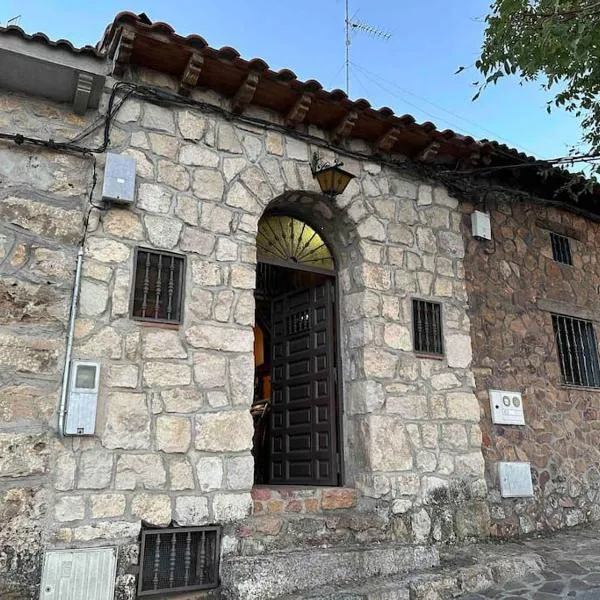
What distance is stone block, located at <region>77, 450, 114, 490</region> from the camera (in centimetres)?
370

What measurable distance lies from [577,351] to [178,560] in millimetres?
5405

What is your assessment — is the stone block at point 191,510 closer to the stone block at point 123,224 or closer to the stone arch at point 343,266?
the stone arch at point 343,266

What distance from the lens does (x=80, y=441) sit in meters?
3.75

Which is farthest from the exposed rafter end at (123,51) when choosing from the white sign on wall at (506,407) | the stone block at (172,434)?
the white sign on wall at (506,407)

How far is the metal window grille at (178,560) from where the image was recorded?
3818 mm

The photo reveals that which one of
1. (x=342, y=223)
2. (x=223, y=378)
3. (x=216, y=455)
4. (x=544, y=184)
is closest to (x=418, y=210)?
(x=342, y=223)

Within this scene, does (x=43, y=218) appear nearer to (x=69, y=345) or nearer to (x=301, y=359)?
(x=69, y=345)

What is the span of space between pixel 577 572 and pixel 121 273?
429 cm

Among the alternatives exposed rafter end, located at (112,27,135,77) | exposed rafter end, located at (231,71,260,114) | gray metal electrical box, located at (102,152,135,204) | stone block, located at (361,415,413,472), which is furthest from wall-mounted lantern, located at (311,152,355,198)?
stone block, located at (361,415,413,472)

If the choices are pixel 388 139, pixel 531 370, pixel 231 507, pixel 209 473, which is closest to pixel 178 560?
A: pixel 231 507

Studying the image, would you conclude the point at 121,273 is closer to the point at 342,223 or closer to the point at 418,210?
the point at 342,223

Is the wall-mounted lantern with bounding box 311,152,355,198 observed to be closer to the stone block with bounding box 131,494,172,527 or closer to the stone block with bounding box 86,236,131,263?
the stone block with bounding box 86,236,131,263

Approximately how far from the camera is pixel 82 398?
3766mm

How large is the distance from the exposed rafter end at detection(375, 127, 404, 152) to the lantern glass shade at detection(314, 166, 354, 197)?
0.74m
